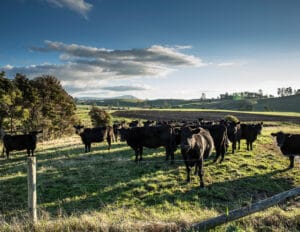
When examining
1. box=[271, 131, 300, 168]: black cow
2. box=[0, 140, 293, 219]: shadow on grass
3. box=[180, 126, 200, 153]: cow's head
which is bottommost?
box=[0, 140, 293, 219]: shadow on grass

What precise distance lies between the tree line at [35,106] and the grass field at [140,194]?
1913 centimetres

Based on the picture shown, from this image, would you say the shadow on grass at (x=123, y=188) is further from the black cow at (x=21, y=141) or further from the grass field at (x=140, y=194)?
the black cow at (x=21, y=141)

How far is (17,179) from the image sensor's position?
1170 cm

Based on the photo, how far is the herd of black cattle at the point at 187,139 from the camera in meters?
11.7

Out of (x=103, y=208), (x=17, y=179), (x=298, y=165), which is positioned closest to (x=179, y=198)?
(x=103, y=208)

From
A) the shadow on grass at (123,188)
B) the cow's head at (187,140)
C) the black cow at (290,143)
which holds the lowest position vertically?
the shadow on grass at (123,188)

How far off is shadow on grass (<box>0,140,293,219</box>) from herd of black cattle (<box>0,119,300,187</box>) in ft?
3.11

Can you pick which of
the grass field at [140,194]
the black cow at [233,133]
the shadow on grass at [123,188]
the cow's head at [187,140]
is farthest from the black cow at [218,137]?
the cow's head at [187,140]

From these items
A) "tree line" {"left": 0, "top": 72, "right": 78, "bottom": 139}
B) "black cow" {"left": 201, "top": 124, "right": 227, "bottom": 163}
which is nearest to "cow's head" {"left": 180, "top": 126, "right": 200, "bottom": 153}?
"black cow" {"left": 201, "top": 124, "right": 227, "bottom": 163}

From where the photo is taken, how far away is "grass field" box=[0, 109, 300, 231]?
19.7ft

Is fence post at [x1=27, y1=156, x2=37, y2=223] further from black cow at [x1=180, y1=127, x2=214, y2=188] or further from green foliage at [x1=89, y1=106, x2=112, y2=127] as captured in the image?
green foliage at [x1=89, y1=106, x2=112, y2=127]

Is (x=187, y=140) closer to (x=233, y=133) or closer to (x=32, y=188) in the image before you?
(x=32, y=188)

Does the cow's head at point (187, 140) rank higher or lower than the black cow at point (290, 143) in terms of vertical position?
higher

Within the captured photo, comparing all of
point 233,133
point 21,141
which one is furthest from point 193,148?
point 21,141
